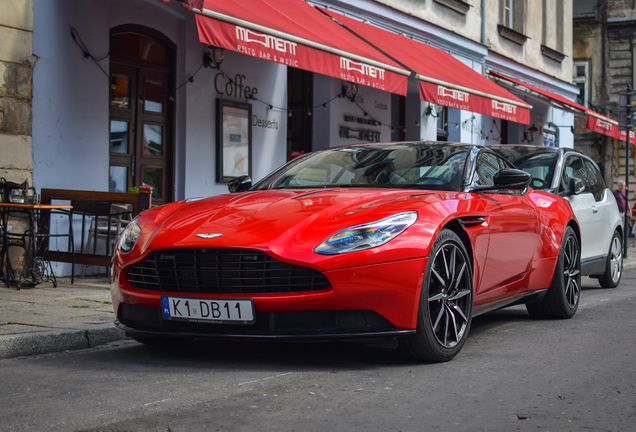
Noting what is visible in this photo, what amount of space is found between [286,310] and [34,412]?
130 centimetres

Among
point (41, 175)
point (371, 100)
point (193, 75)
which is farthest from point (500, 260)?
point (371, 100)

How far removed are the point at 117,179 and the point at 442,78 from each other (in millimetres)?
5849

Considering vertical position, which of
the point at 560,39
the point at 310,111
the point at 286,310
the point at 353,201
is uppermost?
the point at 560,39

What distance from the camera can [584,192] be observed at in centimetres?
879

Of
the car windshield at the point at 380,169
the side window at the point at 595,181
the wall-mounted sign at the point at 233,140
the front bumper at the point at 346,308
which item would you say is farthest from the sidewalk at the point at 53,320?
the side window at the point at 595,181

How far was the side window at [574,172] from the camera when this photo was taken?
8.59 m

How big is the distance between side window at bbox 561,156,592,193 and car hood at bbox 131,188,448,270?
13.4 ft

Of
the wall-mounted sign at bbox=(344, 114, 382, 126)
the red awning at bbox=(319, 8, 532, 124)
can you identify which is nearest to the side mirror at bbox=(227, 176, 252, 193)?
the red awning at bbox=(319, 8, 532, 124)

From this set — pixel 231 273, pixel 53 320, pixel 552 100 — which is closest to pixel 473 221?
pixel 231 273

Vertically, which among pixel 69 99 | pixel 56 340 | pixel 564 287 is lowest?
pixel 56 340

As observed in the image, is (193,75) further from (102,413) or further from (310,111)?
(102,413)

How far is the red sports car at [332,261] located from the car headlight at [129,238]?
1 centimetres

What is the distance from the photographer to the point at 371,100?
15148 millimetres

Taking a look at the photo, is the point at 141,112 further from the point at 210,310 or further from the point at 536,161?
the point at 210,310
